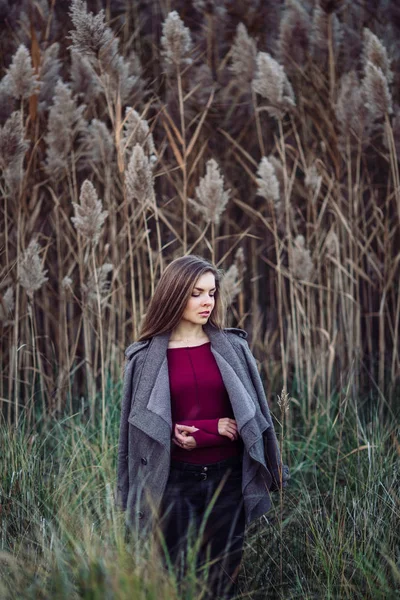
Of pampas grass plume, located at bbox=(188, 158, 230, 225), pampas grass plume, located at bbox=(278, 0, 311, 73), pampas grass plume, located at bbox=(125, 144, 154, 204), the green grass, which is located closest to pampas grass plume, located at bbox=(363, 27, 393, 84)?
pampas grass plume, located at bbox=(278, 0, 311, 73)

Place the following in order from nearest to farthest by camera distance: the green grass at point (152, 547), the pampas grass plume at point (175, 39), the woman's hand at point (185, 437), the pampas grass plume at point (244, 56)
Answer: the green grass at point (152, 547) < the woman's hand at point (185, 437) < the pampas grass plume at point (175, 39) < the pampas grass plume at point (244, 56)

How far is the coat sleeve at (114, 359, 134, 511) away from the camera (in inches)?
97.3

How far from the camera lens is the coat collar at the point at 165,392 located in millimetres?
2316

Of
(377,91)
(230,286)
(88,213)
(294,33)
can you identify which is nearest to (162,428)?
(88,213)

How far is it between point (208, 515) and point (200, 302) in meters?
0.70

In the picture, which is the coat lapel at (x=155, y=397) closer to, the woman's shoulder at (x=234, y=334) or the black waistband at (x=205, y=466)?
the black waistband at (x=205, y=466)

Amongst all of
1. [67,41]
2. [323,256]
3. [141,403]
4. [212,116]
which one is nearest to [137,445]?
[141,403]

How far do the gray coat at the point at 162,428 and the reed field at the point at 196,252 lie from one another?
0.35 feet

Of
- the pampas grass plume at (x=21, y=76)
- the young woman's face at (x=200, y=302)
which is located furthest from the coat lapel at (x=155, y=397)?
the pampas grass plume at (x=21, y=76)

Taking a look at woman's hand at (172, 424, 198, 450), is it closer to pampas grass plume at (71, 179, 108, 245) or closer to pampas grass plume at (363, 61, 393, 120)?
pampas grass plume at (71, 179, 108, 245)

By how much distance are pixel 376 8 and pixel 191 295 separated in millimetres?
3332

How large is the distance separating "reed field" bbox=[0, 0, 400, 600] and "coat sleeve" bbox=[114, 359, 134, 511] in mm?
46

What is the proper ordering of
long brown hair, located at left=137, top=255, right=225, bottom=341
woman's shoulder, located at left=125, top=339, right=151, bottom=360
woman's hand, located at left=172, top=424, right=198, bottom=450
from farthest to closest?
woman's shoulder, located at left=125, top=339, right=151, bottom=360 < long brown hair, located at left=137, top=255, right=225, bottom=341 < woman's hand, located at left=172, top=424, right=198, bottom=450

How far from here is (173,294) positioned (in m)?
2.40
